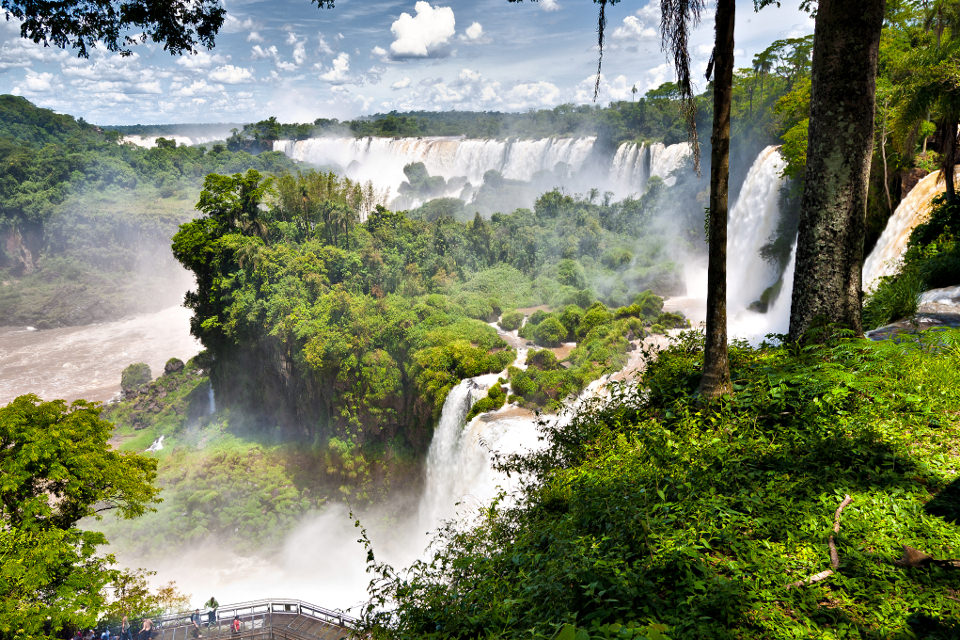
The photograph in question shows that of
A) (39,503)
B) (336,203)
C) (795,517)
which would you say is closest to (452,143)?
(336,203)

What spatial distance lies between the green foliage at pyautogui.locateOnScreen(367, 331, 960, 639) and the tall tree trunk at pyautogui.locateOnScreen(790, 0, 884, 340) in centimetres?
55

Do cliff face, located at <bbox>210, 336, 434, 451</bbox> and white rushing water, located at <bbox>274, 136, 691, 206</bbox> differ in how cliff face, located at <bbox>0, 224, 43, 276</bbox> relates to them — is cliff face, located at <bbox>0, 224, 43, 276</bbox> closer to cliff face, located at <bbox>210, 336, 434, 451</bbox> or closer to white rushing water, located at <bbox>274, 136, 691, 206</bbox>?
white rushing water, located at <bbox>274, 136, 691, 206</bbox>

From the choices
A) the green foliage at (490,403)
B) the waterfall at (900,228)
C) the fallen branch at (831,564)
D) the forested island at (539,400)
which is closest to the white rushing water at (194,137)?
the forested island at (539,400)

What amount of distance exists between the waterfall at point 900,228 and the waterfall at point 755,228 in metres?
10.3

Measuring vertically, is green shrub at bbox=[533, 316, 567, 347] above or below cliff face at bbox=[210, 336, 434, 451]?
above

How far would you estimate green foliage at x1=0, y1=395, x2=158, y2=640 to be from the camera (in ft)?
30.3

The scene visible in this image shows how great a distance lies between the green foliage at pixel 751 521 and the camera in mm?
3004

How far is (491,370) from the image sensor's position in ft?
65.5

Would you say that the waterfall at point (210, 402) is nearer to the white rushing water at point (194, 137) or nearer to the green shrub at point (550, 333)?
the green shrub at point (550, 333)

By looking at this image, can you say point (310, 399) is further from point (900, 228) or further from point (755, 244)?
point (900, 228)

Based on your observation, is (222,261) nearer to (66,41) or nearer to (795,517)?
(66,41)

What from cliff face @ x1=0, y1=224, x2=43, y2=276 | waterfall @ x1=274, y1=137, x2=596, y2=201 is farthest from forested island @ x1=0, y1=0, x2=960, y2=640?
waterfall @ x1=274, y1=137, x2=596, y2=201

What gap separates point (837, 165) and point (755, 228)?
19867 millimetres

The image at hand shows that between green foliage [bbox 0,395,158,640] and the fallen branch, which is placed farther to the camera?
green foliage [bbox 0,395,158,640]
